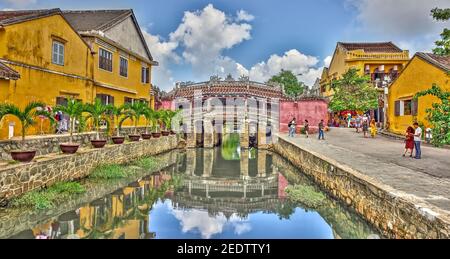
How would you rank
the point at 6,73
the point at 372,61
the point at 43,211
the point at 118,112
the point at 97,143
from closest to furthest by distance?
the point at 43,211 → the point at 6,73 → the point at 97,143 → the point at 118,112 → the point at 372,61

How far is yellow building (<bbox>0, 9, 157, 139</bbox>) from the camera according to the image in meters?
11.7

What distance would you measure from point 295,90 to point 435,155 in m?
41.6

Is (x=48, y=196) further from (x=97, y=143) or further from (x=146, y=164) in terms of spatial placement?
(x=146, y=164)

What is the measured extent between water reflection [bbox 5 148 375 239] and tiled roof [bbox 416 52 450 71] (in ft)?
30.4

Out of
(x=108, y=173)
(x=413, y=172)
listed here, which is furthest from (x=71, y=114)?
(x=413, y=172)

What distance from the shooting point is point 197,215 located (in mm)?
9242

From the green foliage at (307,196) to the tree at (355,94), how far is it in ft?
63.5

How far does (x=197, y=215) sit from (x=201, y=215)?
13 centimetres

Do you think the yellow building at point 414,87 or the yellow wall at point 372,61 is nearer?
the yellow building at point 414,87

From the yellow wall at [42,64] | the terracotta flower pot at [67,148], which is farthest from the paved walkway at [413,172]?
the yellow wall at [42,64]

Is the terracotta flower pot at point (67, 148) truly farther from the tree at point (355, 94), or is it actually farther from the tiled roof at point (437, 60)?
the tree at point (355, 94)

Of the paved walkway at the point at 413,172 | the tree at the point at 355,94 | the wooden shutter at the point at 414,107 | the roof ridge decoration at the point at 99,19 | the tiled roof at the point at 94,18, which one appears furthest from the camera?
the tree at the point at 355,94

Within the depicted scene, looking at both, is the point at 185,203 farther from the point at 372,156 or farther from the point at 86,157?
the point at 372,156

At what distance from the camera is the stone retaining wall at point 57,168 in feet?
25.1
